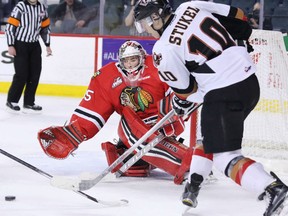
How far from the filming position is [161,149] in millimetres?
3520

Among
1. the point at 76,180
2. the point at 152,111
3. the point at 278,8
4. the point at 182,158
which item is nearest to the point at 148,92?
the point at 152,111

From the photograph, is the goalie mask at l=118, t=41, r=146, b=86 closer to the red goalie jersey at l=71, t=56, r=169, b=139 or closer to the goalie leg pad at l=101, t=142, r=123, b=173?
the red goalie jersey at l=71, t=56, r=169, b=139

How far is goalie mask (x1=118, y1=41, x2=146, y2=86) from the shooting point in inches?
140

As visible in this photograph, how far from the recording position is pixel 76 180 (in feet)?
10.4

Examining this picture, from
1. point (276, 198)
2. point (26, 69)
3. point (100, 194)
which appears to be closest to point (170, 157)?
point (100, 194)

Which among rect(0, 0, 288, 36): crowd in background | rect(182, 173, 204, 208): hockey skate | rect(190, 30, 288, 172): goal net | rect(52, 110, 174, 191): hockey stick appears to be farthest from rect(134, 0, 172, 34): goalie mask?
rect(0, 0, 288, 36): crowd in background

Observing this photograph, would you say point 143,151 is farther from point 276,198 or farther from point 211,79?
point 276,198

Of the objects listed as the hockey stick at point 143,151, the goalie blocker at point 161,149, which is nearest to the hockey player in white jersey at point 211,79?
the hockey stick at point 143,151

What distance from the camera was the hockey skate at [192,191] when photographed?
2.80 m

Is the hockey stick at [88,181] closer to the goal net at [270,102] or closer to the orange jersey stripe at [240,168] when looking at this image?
the orange jersey stripe at [240,168]

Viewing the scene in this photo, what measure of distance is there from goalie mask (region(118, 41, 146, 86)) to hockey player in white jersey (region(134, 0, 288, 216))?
73cm

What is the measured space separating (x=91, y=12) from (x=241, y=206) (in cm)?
482

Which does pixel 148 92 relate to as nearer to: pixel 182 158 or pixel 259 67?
pixel 182 158

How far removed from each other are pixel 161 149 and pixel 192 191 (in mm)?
711
